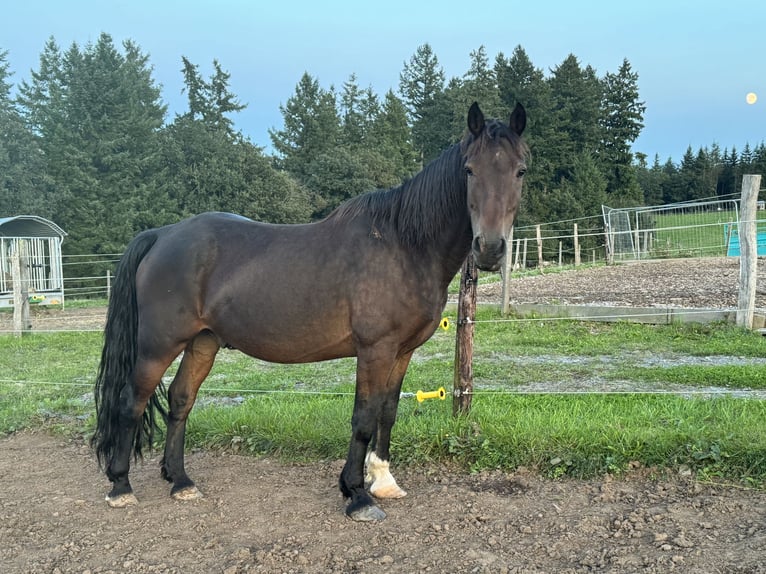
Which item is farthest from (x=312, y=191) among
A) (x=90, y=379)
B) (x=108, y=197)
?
(x=90, y=379)

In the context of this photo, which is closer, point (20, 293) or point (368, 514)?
point (368, 514)

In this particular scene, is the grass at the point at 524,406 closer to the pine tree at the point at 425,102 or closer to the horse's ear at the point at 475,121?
the horse's ear at the point at 475,121

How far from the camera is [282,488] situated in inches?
141

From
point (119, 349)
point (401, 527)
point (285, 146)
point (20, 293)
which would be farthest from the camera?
point (285, 146)

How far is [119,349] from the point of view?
12.3 feet

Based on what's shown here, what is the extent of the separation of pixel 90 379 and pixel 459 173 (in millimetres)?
5891

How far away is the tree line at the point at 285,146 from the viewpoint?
28.5 metres

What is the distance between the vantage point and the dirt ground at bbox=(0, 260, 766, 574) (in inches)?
102

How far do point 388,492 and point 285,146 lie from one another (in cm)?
4090

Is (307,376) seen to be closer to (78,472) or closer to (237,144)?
(78,472)

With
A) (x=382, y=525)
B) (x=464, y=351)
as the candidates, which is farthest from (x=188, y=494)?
(x=464, y=351)

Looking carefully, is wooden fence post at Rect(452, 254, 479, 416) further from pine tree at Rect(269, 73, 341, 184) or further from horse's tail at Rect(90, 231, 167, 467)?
pine tree at Rect(269, 73, 341, 184)

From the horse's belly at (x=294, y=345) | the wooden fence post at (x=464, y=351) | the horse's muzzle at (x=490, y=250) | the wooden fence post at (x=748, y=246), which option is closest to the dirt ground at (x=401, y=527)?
the wooden fence post at (x=464, y=351)

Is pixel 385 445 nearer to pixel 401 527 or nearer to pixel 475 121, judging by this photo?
pixel 401 527
